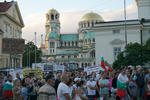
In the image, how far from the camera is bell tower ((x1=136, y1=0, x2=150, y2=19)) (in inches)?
2050

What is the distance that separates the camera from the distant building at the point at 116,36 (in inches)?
1797

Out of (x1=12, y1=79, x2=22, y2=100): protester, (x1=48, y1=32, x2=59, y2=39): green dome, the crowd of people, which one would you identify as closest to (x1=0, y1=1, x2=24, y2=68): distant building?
the crowd of people

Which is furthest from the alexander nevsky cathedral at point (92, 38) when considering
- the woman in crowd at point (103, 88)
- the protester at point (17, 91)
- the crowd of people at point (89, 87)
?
the protester at point (17, 91)

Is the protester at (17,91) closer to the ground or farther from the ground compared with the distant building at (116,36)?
closer to the ground

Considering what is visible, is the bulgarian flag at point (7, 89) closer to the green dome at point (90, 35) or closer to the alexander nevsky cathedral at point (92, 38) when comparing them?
the alexander nevsky cathedral at point (92, 38)

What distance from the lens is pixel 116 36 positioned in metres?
46.2

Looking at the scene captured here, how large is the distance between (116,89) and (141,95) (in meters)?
2.03

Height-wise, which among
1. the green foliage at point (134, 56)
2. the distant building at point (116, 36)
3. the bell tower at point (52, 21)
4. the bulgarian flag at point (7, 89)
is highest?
the bell tower at point (52, 21)

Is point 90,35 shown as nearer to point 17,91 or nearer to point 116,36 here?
point 116,36

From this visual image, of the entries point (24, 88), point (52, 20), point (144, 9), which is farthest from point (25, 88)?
point (52, 20)

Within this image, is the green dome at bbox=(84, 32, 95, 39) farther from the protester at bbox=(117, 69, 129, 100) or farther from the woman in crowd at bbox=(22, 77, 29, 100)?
the woman in crowd at bbox=(22, 77, 29, 100)

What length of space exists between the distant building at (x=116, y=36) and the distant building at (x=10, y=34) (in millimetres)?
16226

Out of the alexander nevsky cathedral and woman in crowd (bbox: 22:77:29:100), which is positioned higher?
the alexander nevsky cathedral

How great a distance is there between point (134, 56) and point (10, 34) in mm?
22334
